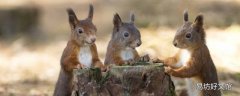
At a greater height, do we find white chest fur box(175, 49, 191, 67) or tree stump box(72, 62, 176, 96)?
white chest fur box(175, 49, 191, 67)

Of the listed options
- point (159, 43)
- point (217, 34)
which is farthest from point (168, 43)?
point (217, 34)

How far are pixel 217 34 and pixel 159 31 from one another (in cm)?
118

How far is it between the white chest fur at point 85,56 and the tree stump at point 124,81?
72 centimetres

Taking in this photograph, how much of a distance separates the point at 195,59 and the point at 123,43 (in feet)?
2.76

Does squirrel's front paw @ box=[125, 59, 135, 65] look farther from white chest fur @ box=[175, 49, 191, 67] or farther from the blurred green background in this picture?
the blurred green background

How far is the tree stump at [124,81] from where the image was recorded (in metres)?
7.83

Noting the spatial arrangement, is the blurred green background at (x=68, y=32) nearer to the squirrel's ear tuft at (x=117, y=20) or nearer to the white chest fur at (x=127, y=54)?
the squirrel's ear tuft at (x=117, y=20)

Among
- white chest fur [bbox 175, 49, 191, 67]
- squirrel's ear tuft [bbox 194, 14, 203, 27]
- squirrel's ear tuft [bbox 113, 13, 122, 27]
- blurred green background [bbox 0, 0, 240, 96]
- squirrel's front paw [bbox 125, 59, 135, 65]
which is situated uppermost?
blurred green background [bbox 0, 0, 240, 96]

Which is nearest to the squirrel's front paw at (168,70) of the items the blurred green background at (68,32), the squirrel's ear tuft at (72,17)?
the squirrel's ear tuft at (72,17)

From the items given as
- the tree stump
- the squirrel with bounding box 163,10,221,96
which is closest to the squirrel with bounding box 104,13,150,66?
the squirrel with bounding box 163,10,221,96

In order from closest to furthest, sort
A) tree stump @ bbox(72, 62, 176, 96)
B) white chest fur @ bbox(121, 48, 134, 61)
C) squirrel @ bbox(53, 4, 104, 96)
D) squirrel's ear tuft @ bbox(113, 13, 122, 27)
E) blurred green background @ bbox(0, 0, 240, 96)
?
tree stump @ bbox(72, 62, 176, 96), squirrel @ bbox(53, 4, 104, 96), white chest fur @ bbox(121, 48, 134, 61), squirrel's ear tuft @ bbox(113, 13, 122, 27), blurred green background @ bbox(0, 0, 240, 96)

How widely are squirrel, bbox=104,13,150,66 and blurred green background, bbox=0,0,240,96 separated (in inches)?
156

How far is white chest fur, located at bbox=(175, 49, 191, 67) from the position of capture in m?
8.80

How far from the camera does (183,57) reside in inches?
349
